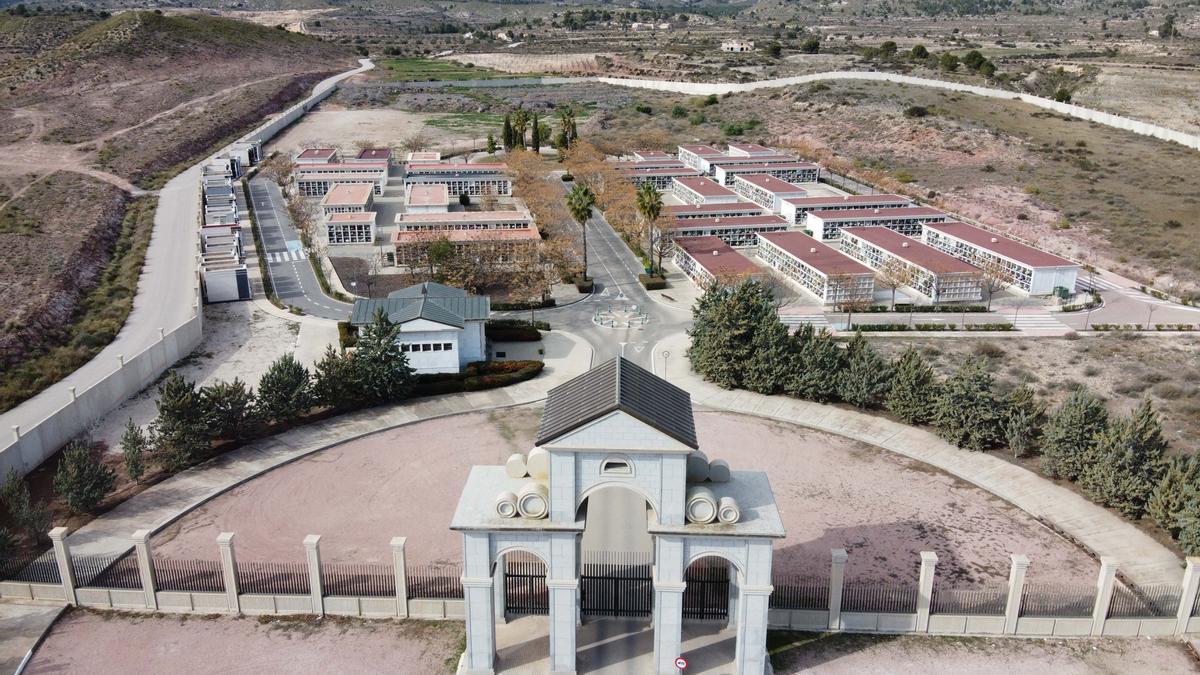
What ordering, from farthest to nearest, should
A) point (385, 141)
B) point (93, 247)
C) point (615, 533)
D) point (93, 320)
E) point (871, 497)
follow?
point (385, 141) < point (93, 247) < point (93, 320) < point (871, 497) < point (615, 533)

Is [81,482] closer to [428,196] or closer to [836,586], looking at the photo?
[836,586]

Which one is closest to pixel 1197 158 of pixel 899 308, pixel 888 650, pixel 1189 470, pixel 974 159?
pixel 974 159

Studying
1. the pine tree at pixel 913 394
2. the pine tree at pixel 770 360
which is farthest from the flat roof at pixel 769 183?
the pine tree at pixel 913 394

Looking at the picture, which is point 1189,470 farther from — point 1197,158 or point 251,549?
point 1197,158

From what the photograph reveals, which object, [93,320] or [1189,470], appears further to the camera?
[93,320]

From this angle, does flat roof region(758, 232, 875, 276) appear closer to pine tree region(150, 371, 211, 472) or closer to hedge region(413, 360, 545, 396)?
hedge region(413, 360, 545, 396)

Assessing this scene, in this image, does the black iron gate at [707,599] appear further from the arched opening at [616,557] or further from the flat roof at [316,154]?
the flat roof at [316,154]

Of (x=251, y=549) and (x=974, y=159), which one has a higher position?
(x=974, y=159)
